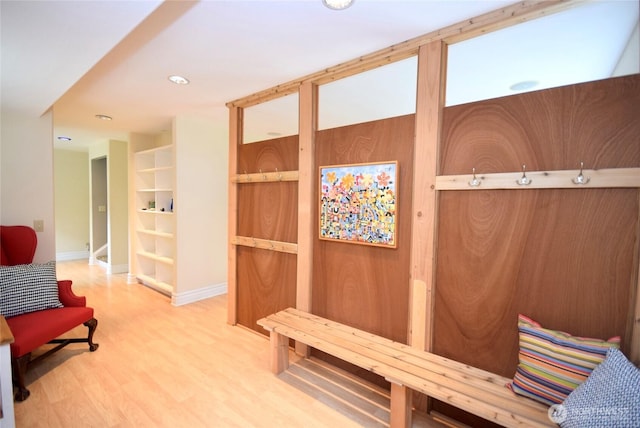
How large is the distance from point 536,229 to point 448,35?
48.6 inches

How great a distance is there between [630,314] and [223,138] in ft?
14.2

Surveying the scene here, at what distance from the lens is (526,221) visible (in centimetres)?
161

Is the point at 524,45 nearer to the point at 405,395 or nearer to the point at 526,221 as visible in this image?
the point at 526,221

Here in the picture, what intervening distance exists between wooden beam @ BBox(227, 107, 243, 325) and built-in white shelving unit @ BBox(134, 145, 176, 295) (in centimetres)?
124

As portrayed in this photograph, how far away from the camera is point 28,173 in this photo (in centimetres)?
309

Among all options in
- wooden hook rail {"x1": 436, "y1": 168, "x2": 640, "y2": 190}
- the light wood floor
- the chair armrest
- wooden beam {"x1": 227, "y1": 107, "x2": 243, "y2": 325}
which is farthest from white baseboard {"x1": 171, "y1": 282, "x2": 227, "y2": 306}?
wooden hook rail {"x1": 436, "y1": 168, "x2": 640, "y2": 190}

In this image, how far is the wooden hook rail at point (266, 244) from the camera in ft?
8.82

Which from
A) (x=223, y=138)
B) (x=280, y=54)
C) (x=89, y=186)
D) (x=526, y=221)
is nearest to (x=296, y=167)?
(x=280, y=54)

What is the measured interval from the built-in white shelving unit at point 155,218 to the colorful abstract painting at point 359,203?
2.75m

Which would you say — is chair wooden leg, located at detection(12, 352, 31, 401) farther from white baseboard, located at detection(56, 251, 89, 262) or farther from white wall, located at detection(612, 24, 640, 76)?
Answer: white baseboard, located at detection(56, 251, 89, 262)

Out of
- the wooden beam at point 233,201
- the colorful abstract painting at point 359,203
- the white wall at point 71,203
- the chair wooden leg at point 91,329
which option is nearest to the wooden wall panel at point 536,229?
the colorful abstract painting at point 359,203

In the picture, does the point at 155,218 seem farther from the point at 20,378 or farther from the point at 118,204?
the point at 20,378

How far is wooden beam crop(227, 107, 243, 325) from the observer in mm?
3182

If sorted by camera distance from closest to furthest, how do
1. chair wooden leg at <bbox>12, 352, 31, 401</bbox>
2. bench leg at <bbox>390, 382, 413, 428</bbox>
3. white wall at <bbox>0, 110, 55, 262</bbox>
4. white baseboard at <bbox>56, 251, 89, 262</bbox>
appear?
Result: bench leg at <bbox>390, 382, 413, 428</bbox>
chair wooden leg at <bbox>12, 352, 31, 401</bbox>
white wall at <bbox>0, 110, 55, 262</bbox>
white baseboard at <bbox>56, 251, 89, 262</bbox>
